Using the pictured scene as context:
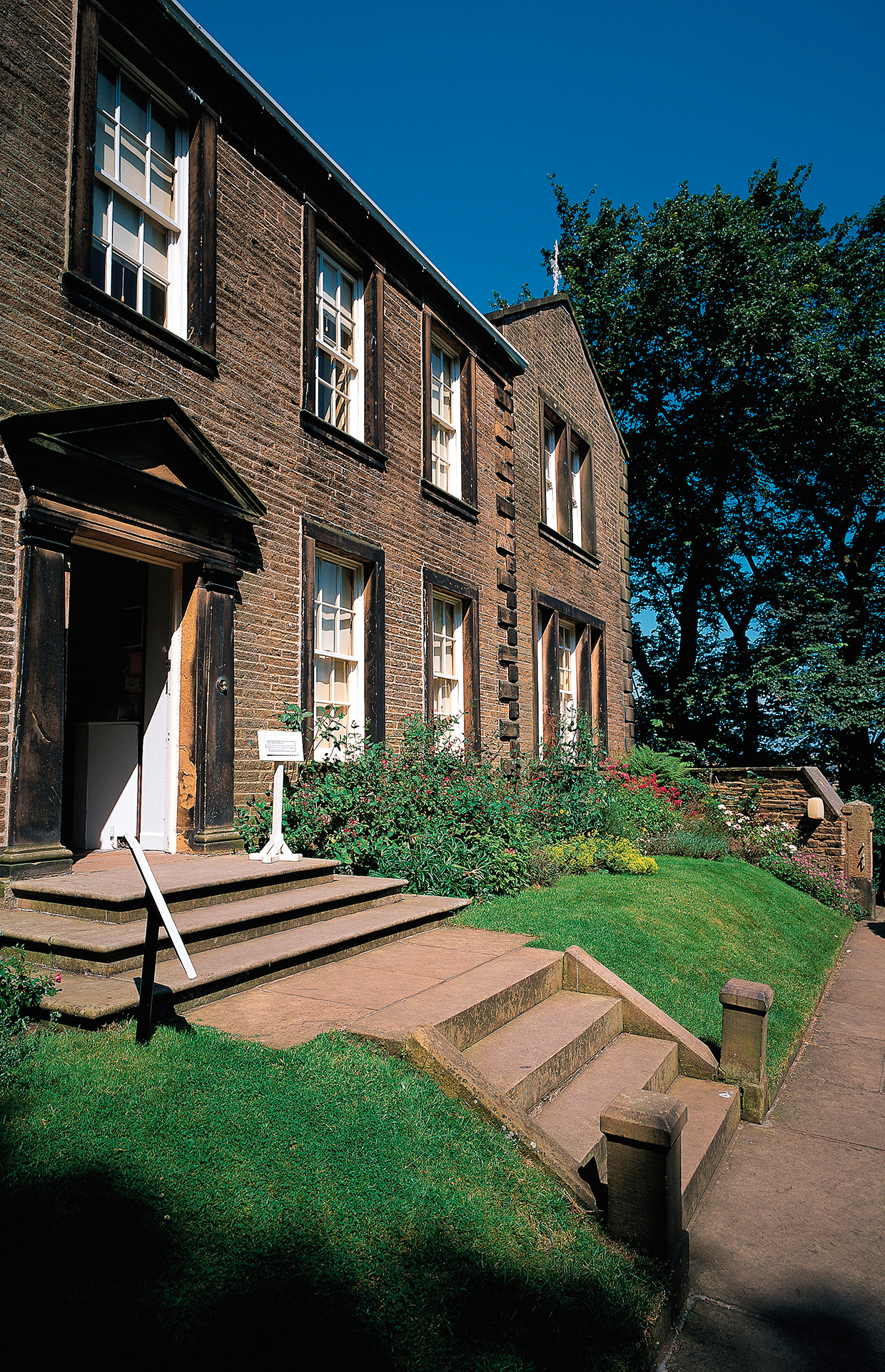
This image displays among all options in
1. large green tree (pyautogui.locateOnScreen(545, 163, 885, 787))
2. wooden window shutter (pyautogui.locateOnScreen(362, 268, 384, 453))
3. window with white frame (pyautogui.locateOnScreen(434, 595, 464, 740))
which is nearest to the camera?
wooden window shutter (pyautogui.locateOnScreen(362, 268, 384, 453))

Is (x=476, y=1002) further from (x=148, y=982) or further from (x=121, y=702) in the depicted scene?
(x=121, y=702)

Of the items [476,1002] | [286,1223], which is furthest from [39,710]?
[286,1223]

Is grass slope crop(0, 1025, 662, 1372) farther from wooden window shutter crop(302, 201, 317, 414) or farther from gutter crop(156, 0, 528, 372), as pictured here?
gutter crop(156, 0, 528, 372)

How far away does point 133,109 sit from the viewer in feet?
23.3

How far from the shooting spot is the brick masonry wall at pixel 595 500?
13.6 m

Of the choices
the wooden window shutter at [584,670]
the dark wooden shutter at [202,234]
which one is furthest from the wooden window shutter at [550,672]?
the dark wooden shutter at [202,234]

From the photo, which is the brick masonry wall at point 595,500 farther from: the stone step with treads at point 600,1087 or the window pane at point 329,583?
the stone step with treads at point 600,1087

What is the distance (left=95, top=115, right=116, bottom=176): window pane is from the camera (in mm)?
6691

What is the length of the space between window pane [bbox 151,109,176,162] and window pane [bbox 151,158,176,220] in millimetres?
108

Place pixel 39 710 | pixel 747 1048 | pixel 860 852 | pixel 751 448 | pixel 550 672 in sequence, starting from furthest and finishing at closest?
pixel 751 448 → pixel 860 852 → pixel 550 672 → pixel 39 710 → pixel 747 1048

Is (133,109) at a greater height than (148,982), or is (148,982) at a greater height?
(133,109)

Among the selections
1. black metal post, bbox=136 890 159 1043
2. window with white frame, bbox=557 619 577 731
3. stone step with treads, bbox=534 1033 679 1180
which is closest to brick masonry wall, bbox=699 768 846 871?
window with white frame, bbox=557 619 577 731

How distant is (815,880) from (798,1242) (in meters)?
10.3

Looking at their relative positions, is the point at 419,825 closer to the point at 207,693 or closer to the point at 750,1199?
the point at 207,693
